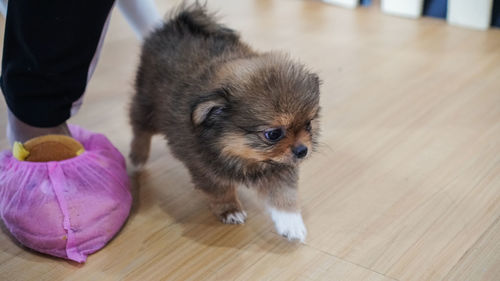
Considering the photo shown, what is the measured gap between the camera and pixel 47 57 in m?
1.61

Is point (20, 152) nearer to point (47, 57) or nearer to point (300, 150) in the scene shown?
point (47, 57)

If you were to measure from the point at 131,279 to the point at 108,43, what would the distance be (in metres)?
1.94

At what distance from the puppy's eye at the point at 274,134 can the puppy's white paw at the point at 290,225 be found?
0.83 feet

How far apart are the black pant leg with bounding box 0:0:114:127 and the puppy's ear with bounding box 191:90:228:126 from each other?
0.42m

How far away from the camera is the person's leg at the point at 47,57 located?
1.56 m

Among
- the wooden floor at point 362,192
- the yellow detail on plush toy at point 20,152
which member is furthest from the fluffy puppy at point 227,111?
the yellow detail on plush toy at point 20,152

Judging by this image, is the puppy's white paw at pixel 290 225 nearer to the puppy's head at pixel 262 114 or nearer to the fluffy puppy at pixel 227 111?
the fluffy puppy at pixel 227 111

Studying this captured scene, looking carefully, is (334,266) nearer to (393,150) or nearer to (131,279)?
(131,279)

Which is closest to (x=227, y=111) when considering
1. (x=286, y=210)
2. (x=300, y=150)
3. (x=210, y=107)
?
(x=210, y=107)

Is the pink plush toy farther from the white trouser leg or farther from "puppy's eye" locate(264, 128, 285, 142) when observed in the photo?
the white trouser leg

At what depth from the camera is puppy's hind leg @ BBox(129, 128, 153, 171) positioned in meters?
1.94

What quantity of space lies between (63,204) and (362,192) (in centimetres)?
89

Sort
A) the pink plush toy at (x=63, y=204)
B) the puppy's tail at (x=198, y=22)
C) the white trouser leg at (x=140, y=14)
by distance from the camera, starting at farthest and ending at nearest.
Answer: the white trouser leg at (x=140, y=14) → the puppy's tail at (x=198, y=22) → the pink plush toy at (x=63, y=204)

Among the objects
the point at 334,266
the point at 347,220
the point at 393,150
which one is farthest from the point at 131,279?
the point at 393,150
